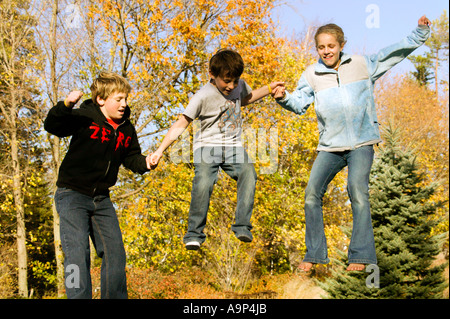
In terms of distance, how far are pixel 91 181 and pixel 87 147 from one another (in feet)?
0.95

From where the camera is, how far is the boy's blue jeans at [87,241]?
11.0 ft

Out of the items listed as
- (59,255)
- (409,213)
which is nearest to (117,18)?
(59,255)

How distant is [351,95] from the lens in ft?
13.6

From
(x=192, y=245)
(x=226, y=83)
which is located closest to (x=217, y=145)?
(x=226, y=83)

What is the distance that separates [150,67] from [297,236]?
7.60m

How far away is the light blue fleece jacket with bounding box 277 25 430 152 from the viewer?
404cm

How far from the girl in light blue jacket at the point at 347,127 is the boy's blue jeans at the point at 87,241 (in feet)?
5.19

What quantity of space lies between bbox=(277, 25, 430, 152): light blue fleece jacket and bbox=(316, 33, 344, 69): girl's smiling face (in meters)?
0.08

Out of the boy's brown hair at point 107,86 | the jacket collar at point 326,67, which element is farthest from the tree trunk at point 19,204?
the jacket collar at point 326,67

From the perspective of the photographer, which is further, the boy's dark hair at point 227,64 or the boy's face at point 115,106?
the boy's dark hair at point 227,64

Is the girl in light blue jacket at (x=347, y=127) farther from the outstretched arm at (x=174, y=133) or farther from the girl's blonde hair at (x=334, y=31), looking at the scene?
the outstretched arm at (x=174, y=133)

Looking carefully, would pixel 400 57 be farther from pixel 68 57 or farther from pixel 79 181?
pixel 68 57
